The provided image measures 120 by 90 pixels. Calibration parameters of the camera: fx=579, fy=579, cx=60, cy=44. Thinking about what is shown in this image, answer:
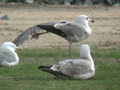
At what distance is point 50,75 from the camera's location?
1102cm

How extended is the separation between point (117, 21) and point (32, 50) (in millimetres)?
10009

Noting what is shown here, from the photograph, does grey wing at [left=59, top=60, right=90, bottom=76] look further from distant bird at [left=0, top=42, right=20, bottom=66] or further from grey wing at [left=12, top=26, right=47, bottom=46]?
grey wing at [left=12, top=26, right=47, bottom=46]

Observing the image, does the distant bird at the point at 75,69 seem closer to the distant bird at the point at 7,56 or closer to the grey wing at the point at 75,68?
the grey wing at the point at 75,68

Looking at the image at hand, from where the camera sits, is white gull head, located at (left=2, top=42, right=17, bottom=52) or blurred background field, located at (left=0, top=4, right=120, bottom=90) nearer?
blurred background field, located at (left=0, top=4, right=120, bottom=90)

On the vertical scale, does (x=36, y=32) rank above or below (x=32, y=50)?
above

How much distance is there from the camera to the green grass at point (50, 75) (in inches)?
377

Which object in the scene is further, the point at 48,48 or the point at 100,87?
the point at 48,48

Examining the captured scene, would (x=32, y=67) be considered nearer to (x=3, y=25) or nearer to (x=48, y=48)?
(x=48, y=48)

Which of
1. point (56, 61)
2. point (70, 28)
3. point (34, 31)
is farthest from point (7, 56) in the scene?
point (70, 28)

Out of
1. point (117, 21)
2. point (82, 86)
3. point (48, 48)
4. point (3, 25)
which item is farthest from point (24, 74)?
point (117, 21)

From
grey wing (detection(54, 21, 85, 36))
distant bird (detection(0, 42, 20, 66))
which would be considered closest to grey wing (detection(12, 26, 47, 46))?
distant bird (detection(0, 42, 20, 66))

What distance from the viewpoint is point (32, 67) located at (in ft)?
39.2

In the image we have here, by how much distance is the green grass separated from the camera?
9.58m

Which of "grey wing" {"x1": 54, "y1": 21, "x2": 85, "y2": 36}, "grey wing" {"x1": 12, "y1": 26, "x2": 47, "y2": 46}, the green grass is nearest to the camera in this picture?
the green grass
